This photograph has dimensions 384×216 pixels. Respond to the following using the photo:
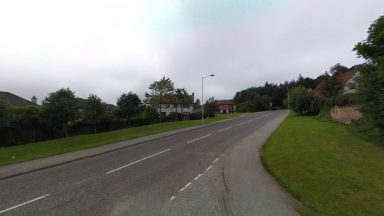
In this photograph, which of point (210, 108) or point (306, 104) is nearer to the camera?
point (306, 104)

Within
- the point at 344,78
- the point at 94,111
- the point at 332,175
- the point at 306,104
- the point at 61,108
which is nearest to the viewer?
the point at 332,175

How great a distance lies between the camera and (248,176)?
1256cm

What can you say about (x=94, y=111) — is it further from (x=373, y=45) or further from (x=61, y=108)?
(x=373, y=45)

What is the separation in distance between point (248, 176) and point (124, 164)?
616cm

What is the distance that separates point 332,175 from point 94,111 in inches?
1590

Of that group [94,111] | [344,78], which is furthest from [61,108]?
[344,78]

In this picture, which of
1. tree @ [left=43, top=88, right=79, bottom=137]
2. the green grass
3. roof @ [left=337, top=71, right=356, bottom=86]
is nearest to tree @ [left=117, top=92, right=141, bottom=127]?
tree @ [left=43, top=88, right=79, bottom=137]

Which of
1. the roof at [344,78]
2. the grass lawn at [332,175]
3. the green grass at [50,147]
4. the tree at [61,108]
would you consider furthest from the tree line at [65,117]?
the roof at [344,78]

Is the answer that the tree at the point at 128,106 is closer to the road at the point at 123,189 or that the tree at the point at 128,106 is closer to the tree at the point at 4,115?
the tree at the point at 4,115

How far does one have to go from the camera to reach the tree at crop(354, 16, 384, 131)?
2244 cm

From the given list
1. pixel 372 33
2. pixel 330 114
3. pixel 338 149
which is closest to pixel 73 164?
pixel 338 149

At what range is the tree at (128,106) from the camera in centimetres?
5516

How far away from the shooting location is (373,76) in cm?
2352

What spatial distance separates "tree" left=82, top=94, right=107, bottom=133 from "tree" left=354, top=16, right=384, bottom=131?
3343cm
